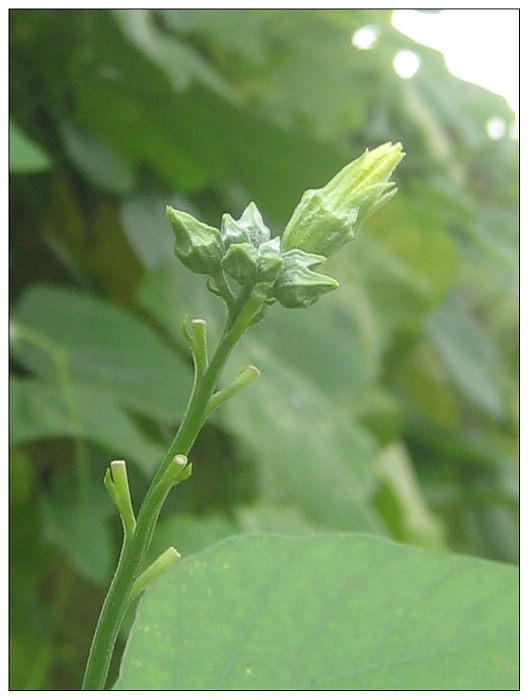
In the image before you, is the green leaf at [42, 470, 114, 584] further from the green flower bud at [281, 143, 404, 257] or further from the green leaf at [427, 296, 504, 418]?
the green leaf at [427, 296, 504, 418]

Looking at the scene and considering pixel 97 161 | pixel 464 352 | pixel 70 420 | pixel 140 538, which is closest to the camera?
pixel 140 538

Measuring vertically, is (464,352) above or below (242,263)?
above

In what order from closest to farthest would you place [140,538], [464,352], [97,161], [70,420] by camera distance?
[140,538], [70,420], [97,161], [464,352]

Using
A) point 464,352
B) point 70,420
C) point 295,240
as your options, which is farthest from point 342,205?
point 464,352

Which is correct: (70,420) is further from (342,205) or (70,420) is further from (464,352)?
(464,352)

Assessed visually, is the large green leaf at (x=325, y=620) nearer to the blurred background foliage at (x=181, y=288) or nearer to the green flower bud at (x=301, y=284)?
the green flower bud at (x=301, y=284)

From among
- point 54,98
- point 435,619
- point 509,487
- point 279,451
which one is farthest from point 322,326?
point 435,619

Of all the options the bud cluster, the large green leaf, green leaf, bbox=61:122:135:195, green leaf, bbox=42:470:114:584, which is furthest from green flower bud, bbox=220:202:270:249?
green leaf, bbox=61:122:135:195
